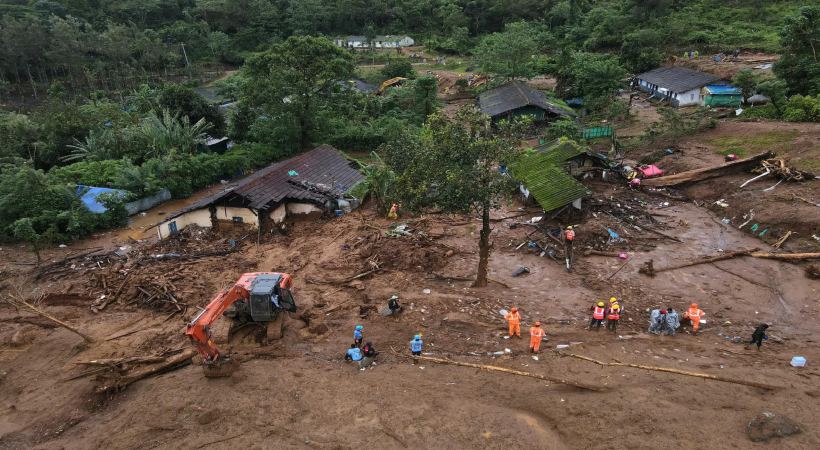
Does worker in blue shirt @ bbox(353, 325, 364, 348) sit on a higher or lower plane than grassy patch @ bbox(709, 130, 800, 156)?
lower

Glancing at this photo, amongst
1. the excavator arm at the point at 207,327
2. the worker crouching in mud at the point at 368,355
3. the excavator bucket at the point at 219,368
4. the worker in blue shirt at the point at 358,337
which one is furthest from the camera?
the worker in blue shirt at the point at 358,337

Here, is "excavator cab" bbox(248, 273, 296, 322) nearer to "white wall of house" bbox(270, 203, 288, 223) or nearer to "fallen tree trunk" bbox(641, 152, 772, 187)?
"white wall of house" bbox(270, 203, 288, 223)

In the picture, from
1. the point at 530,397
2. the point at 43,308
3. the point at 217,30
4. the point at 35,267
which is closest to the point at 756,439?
the point at 530,397

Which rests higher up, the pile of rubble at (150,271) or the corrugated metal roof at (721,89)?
the corrugated metal roof at (721,89)

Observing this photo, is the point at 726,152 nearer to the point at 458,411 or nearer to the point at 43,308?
the point at 458,411

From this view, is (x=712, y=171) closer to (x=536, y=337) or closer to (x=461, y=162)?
(x=461, y=162)

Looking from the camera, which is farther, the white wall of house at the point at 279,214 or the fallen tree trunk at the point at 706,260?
the white wall of house at the point at 279,214

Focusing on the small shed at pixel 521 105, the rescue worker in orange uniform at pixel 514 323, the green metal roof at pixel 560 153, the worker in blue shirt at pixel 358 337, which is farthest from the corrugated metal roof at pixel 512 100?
the worker in blue shirt at pixel 358 337

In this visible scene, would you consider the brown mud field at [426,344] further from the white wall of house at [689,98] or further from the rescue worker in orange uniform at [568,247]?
the white wall of house at [689,98]

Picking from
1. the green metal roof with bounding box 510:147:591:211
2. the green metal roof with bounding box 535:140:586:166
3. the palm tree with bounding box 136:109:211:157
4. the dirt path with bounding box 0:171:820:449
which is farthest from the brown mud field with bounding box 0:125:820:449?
the palm tree with bounding box 136:109:211:157
